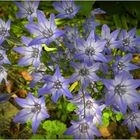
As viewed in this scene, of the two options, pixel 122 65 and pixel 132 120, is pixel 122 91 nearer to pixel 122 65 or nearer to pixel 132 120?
pixel 122 65

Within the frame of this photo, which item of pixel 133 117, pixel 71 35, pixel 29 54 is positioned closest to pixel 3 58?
pixel 29 54

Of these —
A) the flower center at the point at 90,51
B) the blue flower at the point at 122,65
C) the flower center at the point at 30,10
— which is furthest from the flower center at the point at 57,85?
the flower center at the point at 30,10

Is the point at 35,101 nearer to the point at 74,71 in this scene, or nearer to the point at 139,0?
the point at 74,71

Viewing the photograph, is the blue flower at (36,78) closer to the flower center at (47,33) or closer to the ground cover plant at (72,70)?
the ground cover plant at (72,70)

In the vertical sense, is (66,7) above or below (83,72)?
above

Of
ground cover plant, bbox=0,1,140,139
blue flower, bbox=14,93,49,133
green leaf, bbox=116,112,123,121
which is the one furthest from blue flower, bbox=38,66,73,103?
green leaf, bbox=116,112,123,121
